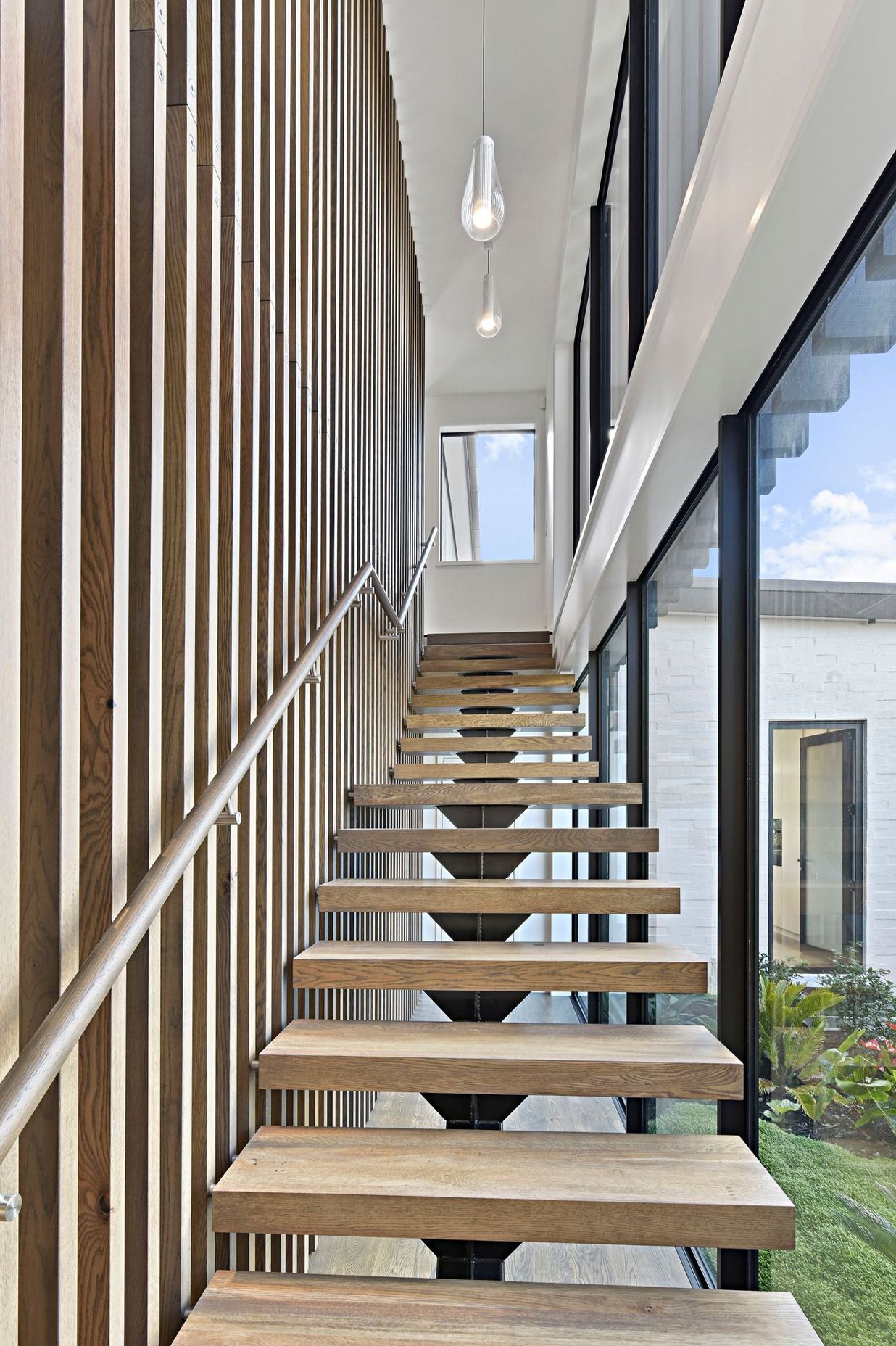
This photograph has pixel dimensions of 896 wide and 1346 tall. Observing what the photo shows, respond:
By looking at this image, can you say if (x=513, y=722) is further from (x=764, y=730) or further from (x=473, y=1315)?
(x=473, y=1315)

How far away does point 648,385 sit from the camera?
2561 mm

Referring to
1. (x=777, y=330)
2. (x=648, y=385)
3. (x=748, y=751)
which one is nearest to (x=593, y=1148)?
(x=748, y=751)

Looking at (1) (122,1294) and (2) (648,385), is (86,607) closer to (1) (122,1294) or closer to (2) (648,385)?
(1) (122,1294)

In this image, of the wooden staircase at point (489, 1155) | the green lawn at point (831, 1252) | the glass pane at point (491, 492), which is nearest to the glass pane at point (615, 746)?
the wooden staircase at point (489, 1155)

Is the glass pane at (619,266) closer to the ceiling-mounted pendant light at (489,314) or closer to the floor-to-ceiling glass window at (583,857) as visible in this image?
the ceiling-mounted pendant light at (489,314)

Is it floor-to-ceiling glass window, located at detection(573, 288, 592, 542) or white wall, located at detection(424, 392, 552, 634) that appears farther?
white wall, located at detection(424, 392, 552, 634)

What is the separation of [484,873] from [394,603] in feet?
5.98

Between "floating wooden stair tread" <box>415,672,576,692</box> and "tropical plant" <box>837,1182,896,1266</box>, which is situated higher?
"floating wooden stair tread" <box>415,672,576,692</box>

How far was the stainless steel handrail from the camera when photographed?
96 centimetres

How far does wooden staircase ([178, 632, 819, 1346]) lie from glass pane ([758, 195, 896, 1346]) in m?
0.12

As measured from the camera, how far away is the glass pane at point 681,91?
2.20m

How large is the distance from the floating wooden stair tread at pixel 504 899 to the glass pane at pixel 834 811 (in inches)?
23.3

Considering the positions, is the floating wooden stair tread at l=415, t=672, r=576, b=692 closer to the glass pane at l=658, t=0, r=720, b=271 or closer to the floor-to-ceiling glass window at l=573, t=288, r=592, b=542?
the floor-to-ceiling glass window at l=573, t=288, r=592, b=542

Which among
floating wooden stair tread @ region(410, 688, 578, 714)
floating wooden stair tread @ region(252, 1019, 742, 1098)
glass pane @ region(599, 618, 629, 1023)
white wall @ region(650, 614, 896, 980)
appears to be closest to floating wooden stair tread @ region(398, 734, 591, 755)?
glass pane @ region(599, 618, 629, 1023)
